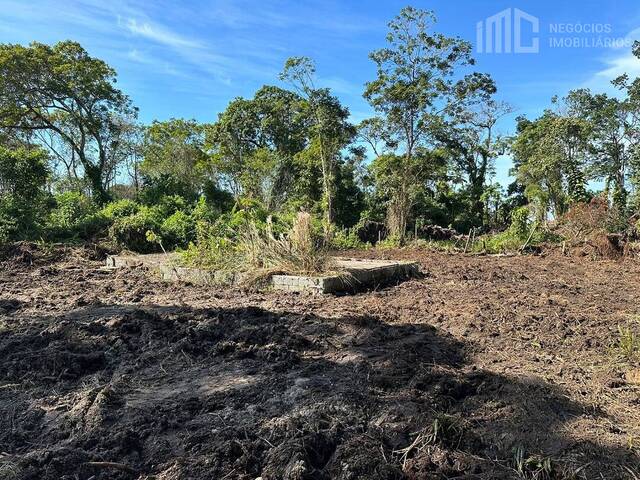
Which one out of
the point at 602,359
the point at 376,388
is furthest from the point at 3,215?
the point at 602,359

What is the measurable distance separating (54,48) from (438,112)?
1627 cm

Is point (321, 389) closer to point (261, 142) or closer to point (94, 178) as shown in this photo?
point (94, 178)

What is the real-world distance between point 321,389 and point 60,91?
74.2 feet

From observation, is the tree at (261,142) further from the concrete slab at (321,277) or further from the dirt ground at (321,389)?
the dirt ground at (321,389)

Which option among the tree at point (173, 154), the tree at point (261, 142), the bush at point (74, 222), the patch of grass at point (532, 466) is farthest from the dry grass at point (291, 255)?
the tree at point (173, 154)

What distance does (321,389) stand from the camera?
3.16 metres

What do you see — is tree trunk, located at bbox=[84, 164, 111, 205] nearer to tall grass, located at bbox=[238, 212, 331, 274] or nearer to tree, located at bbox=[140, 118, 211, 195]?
tree, located at bbox=[140, 118, 211, 195]

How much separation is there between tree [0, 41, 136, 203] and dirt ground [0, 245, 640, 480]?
17540mm

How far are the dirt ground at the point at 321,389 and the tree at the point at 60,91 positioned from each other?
57.5 feet

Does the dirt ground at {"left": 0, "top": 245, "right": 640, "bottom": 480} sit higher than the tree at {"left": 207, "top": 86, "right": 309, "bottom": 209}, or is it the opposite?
the tree at {"left": 207, "top": 86, "right": 309, "bottom": 209}

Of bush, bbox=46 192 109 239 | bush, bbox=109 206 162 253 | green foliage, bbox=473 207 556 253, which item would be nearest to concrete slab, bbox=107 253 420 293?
bush, bbox=109 206 162 253

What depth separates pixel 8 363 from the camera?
384cm

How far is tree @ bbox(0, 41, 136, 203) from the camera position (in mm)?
20656

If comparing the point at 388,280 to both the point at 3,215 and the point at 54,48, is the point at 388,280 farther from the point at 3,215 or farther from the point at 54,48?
the point at 54,48
